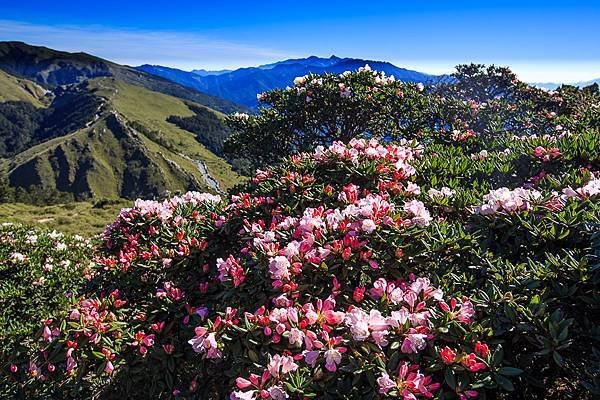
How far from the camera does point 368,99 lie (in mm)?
8805

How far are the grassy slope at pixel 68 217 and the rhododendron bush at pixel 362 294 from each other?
27.1 metres

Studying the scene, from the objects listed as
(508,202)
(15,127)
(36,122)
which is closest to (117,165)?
(15,127)

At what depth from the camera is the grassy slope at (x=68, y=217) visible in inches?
1178

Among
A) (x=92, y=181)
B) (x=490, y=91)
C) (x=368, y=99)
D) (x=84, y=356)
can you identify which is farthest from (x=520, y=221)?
(x=92, y=181)

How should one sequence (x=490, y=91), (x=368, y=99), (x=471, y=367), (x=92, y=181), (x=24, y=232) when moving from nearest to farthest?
(x=471, y=367)
(x=24, y=232)
(x=368, y=99)
(x=490, y=91)
(x=92, y=181)

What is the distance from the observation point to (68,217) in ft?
110

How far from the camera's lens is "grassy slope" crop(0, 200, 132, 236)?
2992cm

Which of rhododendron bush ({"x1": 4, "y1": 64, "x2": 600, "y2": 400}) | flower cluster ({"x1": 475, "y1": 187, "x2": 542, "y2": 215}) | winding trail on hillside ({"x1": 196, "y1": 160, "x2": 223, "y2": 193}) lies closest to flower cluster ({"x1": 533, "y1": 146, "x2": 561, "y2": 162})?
rhododendron bush ({"x1": 4, "y1": 64, "x2": 600, "y2": 400})

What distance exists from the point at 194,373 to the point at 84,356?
79cm

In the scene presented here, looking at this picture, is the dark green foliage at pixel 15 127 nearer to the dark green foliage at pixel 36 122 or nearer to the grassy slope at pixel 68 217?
the dark green foliage at pixel 36 122

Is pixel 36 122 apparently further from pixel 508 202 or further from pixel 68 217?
pixel 508 202

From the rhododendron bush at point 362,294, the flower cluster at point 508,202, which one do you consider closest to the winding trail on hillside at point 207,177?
the rhododendron bush at point 362,294

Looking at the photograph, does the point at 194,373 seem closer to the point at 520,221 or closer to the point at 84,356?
the point at 84,356

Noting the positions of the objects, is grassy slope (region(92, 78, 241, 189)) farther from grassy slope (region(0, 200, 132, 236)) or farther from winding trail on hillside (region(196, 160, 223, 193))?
grassy slope (region(0, 200, 132, 236))
